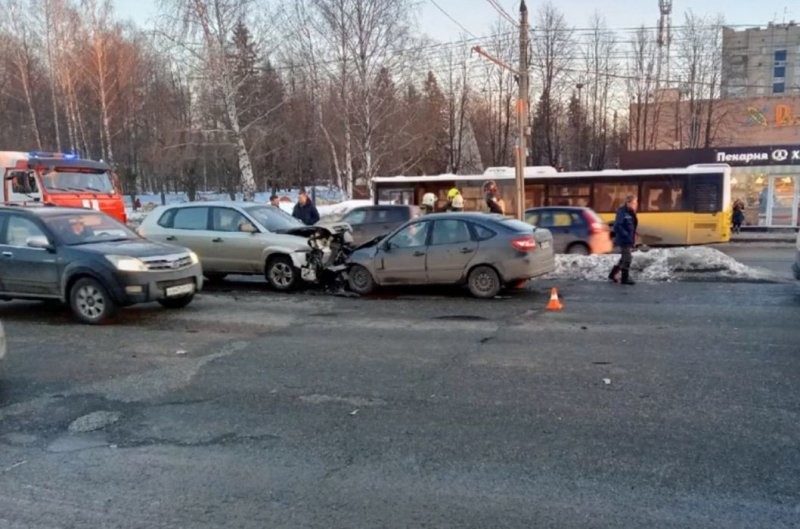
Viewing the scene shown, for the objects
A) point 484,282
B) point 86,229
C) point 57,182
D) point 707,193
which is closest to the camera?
point 86,229

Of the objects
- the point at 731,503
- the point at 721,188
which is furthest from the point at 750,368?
the point at 721,188

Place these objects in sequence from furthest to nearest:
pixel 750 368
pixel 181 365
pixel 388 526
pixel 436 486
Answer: pixel 181 365
pixel 750 368
pixel 436 486
pixel 388 526

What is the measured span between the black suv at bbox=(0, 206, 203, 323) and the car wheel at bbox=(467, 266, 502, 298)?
4661mm

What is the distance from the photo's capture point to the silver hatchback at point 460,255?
10.6m

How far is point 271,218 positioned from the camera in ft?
42.3

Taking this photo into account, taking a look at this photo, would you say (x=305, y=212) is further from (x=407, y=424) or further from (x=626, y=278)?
(x=407, y=424)

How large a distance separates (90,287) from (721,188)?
59.1ft

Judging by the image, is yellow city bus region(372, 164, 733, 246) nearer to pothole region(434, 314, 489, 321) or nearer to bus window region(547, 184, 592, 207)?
bus window region(547, 184, 592, 207)

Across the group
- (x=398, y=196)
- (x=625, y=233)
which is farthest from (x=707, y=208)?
(x=398, y=196)

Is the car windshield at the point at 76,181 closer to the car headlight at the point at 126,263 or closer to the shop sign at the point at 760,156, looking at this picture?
the car headlight at the point at 126,263

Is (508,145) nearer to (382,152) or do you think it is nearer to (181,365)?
(382,152)

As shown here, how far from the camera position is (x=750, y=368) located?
611 centimetres

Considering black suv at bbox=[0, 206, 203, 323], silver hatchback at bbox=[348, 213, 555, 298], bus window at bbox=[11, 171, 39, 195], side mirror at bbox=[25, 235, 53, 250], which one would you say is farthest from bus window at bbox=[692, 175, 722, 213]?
bus window at bbox=[11, 171, 39, 195]

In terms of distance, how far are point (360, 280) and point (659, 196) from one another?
40.8 feet
